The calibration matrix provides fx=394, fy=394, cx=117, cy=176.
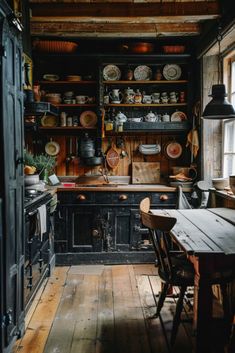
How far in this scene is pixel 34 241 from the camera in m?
3.37

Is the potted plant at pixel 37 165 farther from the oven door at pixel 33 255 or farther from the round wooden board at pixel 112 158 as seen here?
the round wooden board at pixel 112 158

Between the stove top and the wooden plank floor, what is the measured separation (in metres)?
0.88

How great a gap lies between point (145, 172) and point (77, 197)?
1.06 m

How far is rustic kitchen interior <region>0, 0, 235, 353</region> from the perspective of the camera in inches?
106

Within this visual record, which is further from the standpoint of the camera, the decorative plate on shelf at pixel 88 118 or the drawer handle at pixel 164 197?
the decorative plate on shelf at pixel 88 118

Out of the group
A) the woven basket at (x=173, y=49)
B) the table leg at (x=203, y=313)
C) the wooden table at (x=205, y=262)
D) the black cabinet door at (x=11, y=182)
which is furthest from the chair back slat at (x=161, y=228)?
the woven basket at (x=173, y=49)

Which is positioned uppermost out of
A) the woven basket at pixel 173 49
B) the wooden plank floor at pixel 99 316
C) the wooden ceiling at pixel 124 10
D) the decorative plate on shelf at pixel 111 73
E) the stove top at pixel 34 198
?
the wooden ceiling at pixel 124 10

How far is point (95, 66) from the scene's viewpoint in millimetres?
5004

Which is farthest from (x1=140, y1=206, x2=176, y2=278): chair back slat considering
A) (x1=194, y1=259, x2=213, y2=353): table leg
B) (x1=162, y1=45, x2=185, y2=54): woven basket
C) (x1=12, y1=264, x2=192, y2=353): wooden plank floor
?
(x1=162, y1=45, x2=185, y2=54): woven basket

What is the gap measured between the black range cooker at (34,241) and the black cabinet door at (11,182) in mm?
302

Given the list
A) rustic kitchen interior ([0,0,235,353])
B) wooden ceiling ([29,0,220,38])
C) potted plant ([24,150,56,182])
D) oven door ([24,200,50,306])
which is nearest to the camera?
rustic kitchen interior ([0,0,235,353])

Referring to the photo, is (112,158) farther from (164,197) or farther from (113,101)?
(164,197)

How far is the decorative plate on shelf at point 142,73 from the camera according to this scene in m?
5.04

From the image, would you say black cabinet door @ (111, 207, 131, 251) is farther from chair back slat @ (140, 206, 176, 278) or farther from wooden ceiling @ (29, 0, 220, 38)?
wooden ceiling @ (29, 0, 220, 38)
